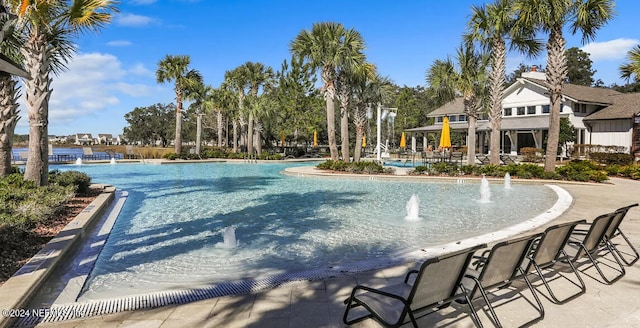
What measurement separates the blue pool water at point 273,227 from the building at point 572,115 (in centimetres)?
2002

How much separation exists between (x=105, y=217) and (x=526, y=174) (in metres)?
16.3

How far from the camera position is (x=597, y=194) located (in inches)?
486

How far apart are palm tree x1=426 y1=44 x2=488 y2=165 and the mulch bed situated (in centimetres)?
1947

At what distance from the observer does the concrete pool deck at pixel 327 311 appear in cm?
352

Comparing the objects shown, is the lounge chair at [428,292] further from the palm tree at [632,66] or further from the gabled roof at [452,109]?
the gabled roof at [452,109]

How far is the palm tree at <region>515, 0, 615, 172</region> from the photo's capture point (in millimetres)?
15820

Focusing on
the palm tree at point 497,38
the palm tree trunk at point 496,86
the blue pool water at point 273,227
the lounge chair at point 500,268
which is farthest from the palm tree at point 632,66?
the lounge chair at point 500,268

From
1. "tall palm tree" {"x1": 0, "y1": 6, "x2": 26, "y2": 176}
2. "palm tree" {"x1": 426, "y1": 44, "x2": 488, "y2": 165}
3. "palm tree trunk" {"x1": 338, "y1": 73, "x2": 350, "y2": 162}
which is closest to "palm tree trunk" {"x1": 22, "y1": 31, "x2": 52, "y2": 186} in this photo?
"tall palm tree" {"x1": 0, "y1": 6, "x2": 26, "y2": 176}

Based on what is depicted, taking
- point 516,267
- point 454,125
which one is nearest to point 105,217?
point 516,267

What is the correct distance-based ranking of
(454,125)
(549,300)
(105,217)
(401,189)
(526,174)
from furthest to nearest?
(454,125) → (526,174) → (401,189) → (105,217) → (549,300)

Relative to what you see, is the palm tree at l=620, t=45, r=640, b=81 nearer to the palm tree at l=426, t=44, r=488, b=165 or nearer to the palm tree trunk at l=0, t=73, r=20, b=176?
the palm tree at l=426, t=44, r=488, b=165

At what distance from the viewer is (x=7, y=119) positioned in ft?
36.2

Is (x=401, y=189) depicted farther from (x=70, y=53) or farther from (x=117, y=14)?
(x=70, y=53)

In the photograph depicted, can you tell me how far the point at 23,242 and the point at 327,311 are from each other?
501 centimetres
